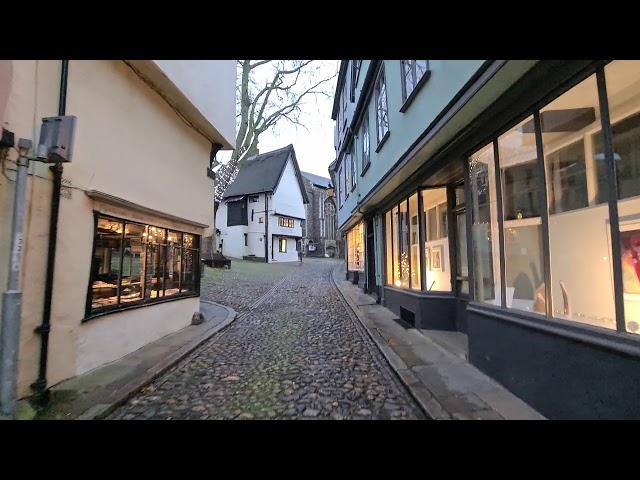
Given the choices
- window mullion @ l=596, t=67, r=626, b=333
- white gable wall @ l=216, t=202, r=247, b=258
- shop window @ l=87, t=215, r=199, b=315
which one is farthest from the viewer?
white gable wall @ l=216, t=202, r=247, b=258

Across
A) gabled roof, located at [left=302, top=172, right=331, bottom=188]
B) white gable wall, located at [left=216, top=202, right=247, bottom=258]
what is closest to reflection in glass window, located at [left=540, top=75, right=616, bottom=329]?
white gable wall, located at [left=216, top=202, right=247, bottom=258]

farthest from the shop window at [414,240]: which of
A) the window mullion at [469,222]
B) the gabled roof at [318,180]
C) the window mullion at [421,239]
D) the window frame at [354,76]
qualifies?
the gabled roof at [318,180]

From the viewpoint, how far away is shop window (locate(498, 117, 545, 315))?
4.06 metres

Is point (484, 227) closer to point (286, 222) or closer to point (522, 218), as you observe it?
point (522, 218)

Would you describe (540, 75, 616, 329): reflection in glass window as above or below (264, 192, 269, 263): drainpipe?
below

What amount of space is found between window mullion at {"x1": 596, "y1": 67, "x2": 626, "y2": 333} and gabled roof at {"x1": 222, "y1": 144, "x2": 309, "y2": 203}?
32475 mm

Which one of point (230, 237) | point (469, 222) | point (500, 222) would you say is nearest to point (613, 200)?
point (500, 222)

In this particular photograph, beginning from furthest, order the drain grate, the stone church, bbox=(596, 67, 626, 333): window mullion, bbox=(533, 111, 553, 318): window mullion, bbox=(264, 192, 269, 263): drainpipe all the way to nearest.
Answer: the stone church < bbox=(264, 192, 269, 263): drainpipe < the drain grate < bbox=(533, 111, 553, 318): window mullion < bbox=(596, 67, 626, 333): window mullion

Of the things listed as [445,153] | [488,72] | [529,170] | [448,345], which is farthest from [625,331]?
[445,153]

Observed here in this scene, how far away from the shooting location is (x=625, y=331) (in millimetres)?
2766

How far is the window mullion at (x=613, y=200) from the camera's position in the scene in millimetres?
2846

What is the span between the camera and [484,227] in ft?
17.3

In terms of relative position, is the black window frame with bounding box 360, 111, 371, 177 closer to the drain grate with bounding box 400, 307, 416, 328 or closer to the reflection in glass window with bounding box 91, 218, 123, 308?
the drain grate with bounding box 400, 307, 416, 328
